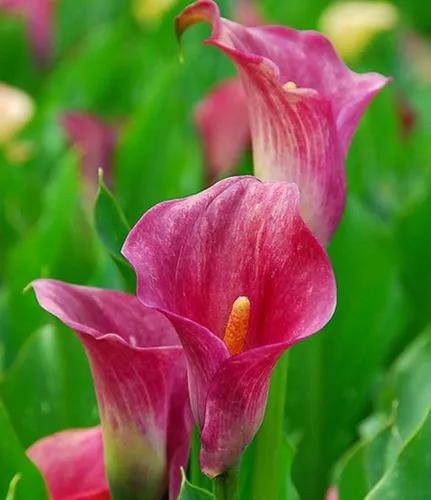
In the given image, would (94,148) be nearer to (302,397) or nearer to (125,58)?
(125,58)

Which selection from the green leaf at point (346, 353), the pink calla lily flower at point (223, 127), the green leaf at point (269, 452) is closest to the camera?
the green leaf at point (269, 452)

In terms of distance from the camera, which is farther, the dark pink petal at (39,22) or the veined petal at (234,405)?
the dark pink petal at (39,22)

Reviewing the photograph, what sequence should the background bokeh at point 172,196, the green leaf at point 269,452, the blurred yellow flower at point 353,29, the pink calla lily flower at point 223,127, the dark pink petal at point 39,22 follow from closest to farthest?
the green leaf at point 269,452 → the background bokeh at point 172,196 → the pink calla lily flower at point 223,127 → the blurred yellow flower at point 353,29 → the dark pink petal at point 39,22

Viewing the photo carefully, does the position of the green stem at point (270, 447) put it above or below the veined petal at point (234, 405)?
below

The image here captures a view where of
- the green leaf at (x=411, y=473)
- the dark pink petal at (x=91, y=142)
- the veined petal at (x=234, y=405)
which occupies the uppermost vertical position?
the veined petal at (x=234, y=405)

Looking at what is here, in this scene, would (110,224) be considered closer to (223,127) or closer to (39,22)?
(223,127)

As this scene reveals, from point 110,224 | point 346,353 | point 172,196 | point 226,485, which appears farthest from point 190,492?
point 172,196

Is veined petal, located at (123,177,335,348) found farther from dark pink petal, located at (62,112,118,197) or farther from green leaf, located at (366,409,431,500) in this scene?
dark pink petal, located at (62,112,118,197)

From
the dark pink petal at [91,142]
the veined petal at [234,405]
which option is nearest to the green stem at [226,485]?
the veined petal at [234,405]

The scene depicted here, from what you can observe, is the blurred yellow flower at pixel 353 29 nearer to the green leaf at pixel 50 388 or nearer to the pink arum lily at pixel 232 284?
the green leaf at pixel 50 388
